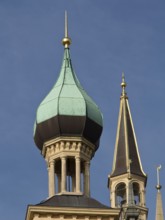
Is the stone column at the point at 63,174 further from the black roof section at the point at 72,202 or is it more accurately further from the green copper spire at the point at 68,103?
the green copper spire at the point at 68,103

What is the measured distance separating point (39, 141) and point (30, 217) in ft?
14.1

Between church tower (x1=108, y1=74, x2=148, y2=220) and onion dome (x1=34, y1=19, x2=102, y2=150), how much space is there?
2.25m

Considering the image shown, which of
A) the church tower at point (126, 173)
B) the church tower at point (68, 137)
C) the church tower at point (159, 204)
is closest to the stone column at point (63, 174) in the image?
the church tower at point (68, 137)

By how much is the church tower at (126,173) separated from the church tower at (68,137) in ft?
6.40

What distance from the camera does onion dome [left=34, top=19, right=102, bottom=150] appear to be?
44.7 m

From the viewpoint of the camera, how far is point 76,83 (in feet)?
152

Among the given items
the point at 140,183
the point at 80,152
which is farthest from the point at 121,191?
the point at 80,152

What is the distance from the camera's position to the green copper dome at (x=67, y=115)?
147 feet

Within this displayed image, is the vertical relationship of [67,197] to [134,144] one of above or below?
below

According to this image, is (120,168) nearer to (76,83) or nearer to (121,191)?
(121,191)

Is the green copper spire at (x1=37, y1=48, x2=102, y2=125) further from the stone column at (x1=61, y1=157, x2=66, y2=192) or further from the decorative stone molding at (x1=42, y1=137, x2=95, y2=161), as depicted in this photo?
the stone column at (x1=61, y1=157, x2=66, y2=192)

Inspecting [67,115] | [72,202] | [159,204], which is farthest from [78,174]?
[159,204]

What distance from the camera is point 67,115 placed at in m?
44.9

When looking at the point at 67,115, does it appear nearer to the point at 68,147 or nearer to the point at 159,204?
the point at 68,147
